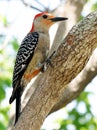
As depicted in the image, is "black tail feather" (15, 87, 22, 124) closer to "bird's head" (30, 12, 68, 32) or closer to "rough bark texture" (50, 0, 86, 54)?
"bird's head" (30, 12, 68, 32)

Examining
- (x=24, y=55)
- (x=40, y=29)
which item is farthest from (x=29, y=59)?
(x=40, y=29)

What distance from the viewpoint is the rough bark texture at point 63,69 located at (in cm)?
602

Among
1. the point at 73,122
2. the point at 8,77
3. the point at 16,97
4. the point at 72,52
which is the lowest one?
the point at 73,122

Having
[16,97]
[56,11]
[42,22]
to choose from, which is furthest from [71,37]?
[56,11]

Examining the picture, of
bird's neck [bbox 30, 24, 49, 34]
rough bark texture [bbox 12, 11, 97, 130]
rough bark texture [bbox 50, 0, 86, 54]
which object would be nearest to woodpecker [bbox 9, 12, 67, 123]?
bird's neck [bbox 30, 24, 49, 34]

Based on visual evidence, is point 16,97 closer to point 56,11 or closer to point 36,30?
point 36,30

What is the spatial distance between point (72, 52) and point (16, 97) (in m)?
1.37

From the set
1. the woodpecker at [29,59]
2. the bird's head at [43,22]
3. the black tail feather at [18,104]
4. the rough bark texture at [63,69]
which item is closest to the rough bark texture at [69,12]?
the bird's head at [43,22]

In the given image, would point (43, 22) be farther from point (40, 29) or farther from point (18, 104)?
point (18, 104)

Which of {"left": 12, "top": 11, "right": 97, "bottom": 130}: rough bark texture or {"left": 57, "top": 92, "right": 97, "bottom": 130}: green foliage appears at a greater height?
{"left": 12, "top": 11, "right": 97, "bottom": 130}: rough bark texture

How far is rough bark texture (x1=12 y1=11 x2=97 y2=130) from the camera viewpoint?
6.02 metres

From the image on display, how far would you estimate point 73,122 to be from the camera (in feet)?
33.0

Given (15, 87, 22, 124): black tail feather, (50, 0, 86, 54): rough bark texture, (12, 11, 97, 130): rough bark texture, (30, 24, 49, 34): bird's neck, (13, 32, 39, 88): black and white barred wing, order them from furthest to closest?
(50, 0, 86, 54): rough bark texture
(30, 24, 49, 34): bird's neck
(13, 32, 39, 88): black and white barred wing
(15, 87, 22, 124): black tail feather
(12, 11, 97, 130): rough bark texture

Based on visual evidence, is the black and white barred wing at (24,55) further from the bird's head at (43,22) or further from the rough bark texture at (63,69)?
the rough bark texture at (63,69)
